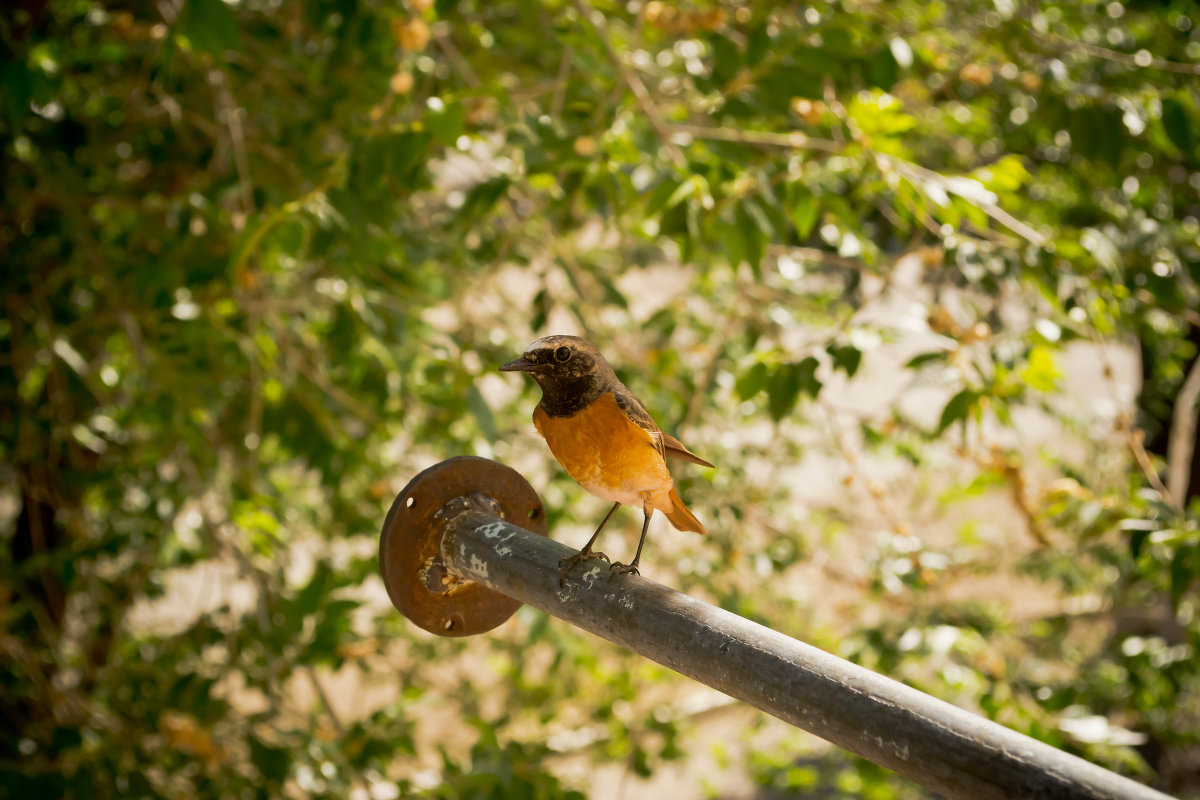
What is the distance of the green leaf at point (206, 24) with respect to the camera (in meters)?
1.66

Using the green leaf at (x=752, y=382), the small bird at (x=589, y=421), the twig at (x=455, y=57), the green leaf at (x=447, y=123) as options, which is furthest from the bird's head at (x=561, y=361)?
the twig at (x=455, y=57)

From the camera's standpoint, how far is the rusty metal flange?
1129 mm

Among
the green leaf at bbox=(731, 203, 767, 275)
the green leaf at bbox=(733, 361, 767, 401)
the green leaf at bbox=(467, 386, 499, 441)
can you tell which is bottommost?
the green leaf at bbox=(467, 386, 499, 441)

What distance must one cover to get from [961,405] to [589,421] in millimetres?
1034

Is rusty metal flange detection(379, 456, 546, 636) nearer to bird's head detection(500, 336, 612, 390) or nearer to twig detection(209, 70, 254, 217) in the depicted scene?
bird's head detection(500, 336, 612, 390)

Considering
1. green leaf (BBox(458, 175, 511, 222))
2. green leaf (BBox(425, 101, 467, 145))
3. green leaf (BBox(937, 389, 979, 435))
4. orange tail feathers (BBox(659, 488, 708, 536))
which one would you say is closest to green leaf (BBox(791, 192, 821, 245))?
green leaf (BBox(937, 389, 979, 435))

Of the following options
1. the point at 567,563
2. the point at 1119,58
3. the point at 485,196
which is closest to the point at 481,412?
the point at 485,196

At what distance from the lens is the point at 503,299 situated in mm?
3371

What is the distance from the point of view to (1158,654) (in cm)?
262

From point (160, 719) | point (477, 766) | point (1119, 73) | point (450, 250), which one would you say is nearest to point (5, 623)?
point (160, 719)

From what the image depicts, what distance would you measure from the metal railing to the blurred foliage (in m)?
0.79

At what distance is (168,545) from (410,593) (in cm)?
251

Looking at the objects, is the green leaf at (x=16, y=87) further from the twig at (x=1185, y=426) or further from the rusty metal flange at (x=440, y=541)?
the twig at (x=1185, y=426)

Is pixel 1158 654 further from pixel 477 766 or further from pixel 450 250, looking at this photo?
pixel 450 250
